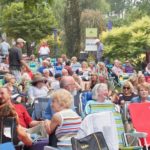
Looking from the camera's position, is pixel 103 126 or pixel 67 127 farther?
pixel 103 126

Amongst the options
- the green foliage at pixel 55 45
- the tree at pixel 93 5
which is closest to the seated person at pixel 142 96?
the green foliage at pixel 55 45

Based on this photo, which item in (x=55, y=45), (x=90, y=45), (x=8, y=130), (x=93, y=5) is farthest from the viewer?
(x=93, y=5)

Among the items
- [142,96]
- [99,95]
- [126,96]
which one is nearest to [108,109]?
[99,95]

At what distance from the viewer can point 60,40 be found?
3984 centimetres

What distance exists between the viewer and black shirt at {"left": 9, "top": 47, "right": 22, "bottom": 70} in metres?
16.0

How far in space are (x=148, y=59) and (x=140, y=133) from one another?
16.8 meters

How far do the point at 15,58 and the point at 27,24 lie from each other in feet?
64.3

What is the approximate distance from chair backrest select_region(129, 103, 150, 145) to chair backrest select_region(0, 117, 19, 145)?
3.25m

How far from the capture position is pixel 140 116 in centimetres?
988

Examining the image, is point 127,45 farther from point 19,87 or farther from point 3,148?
point 3,148

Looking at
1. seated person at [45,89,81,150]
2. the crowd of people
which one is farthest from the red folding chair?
seated person at [45,89,81,150]

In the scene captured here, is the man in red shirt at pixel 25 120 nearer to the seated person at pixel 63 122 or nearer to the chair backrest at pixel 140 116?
the seated person at pixel 63 122

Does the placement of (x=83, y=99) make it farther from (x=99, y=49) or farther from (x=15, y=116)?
(x=99, y=49)

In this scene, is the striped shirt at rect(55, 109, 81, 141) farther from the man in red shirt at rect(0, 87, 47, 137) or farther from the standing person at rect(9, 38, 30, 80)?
the standing person at rect(9, 38, 30, 80)
